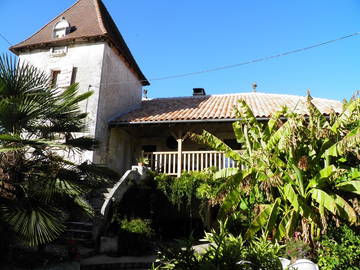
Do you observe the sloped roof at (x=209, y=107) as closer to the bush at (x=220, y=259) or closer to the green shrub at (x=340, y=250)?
the green shrub at (x=340, y=250)

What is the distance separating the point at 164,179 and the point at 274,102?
24.9 ft

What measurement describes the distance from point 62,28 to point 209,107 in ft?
27.9

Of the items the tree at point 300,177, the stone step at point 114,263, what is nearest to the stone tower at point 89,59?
the stone step at point 114,263

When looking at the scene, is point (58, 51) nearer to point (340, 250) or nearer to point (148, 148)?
point (148, 148)

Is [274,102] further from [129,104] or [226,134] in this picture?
[129,104]

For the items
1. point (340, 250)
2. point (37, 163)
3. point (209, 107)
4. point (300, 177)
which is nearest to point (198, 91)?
point (209, 107)

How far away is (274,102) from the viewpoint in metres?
14.7

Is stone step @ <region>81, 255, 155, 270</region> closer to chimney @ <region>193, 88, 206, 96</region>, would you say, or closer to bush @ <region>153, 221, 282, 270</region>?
bush @ <region>153, 221, 282, 270</region>

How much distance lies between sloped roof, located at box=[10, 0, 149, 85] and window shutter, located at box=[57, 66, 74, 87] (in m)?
1.45

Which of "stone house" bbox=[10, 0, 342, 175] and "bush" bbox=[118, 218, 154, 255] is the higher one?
"stone house" bbox=[10, 0, 342, 175]

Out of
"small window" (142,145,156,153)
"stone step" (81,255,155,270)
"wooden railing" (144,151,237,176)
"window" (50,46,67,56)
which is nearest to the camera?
"stone step" (81,255,155,270)

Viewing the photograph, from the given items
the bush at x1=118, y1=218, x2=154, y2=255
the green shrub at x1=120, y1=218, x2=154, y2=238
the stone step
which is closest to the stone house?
the green shrub at x1=120, y1=218, x2=154, y2=238

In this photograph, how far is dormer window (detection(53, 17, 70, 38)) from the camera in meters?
14.2

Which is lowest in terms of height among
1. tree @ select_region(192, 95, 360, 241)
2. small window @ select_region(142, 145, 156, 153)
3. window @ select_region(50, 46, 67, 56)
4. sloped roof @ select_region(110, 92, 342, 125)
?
tree @ select_region(192, 95, 360, 241)
